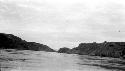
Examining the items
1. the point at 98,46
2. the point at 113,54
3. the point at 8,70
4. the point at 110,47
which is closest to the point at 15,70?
the point at 8,70

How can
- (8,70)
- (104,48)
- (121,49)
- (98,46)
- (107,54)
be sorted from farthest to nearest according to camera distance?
(98,46)
(104,48)
(107,54)
(121,49)
(8,70)

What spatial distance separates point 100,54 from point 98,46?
20.5 meters

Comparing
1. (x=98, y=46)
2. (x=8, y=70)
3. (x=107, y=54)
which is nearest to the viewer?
(x=8, y=70)

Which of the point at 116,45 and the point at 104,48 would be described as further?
the point at 104,48

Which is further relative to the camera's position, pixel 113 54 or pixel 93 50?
pixel 93 50

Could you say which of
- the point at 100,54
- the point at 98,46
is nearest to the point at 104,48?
the point at 100,54

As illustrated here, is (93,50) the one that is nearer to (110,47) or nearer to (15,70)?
(110,47)

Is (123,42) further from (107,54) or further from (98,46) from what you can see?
(98,46)

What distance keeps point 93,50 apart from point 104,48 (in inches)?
857

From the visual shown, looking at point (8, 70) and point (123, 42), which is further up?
point (123, 42)

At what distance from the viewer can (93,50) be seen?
199 metres

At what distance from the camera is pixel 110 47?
170 metres

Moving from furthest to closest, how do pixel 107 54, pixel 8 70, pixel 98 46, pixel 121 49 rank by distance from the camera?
pixel 98 46, pixel 107 54, pixel 121 49, pixel 8 70

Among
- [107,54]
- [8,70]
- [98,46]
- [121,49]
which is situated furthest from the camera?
[98,46]
